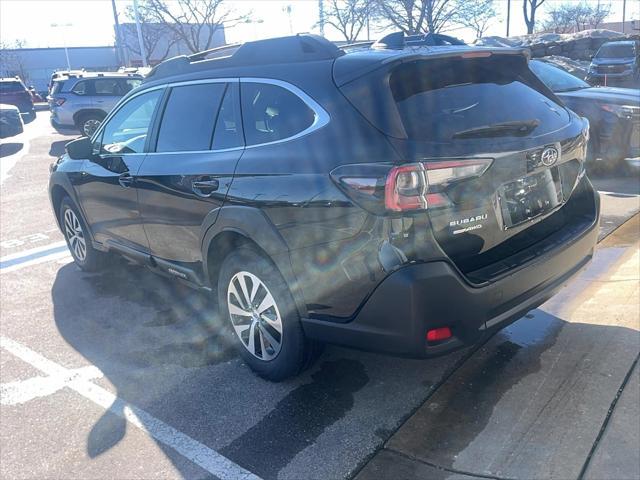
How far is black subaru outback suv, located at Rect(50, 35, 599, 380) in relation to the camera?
8.57 feet

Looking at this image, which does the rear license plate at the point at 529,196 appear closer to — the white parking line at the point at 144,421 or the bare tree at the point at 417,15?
the white parking line at the point at 144,421

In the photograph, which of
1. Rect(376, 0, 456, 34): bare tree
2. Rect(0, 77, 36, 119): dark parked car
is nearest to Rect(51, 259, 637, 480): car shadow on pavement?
Rect(0, 77, 36, 119): dark parked car

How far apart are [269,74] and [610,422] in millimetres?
2522

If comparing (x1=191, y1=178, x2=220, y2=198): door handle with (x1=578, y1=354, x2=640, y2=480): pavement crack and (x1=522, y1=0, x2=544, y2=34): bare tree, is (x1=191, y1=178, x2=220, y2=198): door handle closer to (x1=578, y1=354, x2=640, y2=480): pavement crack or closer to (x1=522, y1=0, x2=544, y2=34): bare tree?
(x1=578, y1=354, x2=640, y2=480): pavement crack

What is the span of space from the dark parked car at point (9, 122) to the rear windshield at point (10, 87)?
595 centimetres

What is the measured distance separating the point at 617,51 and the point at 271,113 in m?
21.9

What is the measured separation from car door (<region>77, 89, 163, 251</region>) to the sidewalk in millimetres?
2510

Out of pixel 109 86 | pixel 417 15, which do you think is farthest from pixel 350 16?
pixel 109 86

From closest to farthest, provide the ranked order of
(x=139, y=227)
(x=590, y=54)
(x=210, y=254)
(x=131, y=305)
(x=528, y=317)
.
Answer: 1. (x=210, y=254)
2. (x=528, y=317)
3. (x=139, y=227)
4. (x=131, y=305)
5. (x=590, y=54)

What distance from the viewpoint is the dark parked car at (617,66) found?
19703 mm

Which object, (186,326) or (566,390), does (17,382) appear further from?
(566,390)

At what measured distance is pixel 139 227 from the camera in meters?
4.37

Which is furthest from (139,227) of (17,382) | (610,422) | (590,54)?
(590,54)

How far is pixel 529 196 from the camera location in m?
2.96
